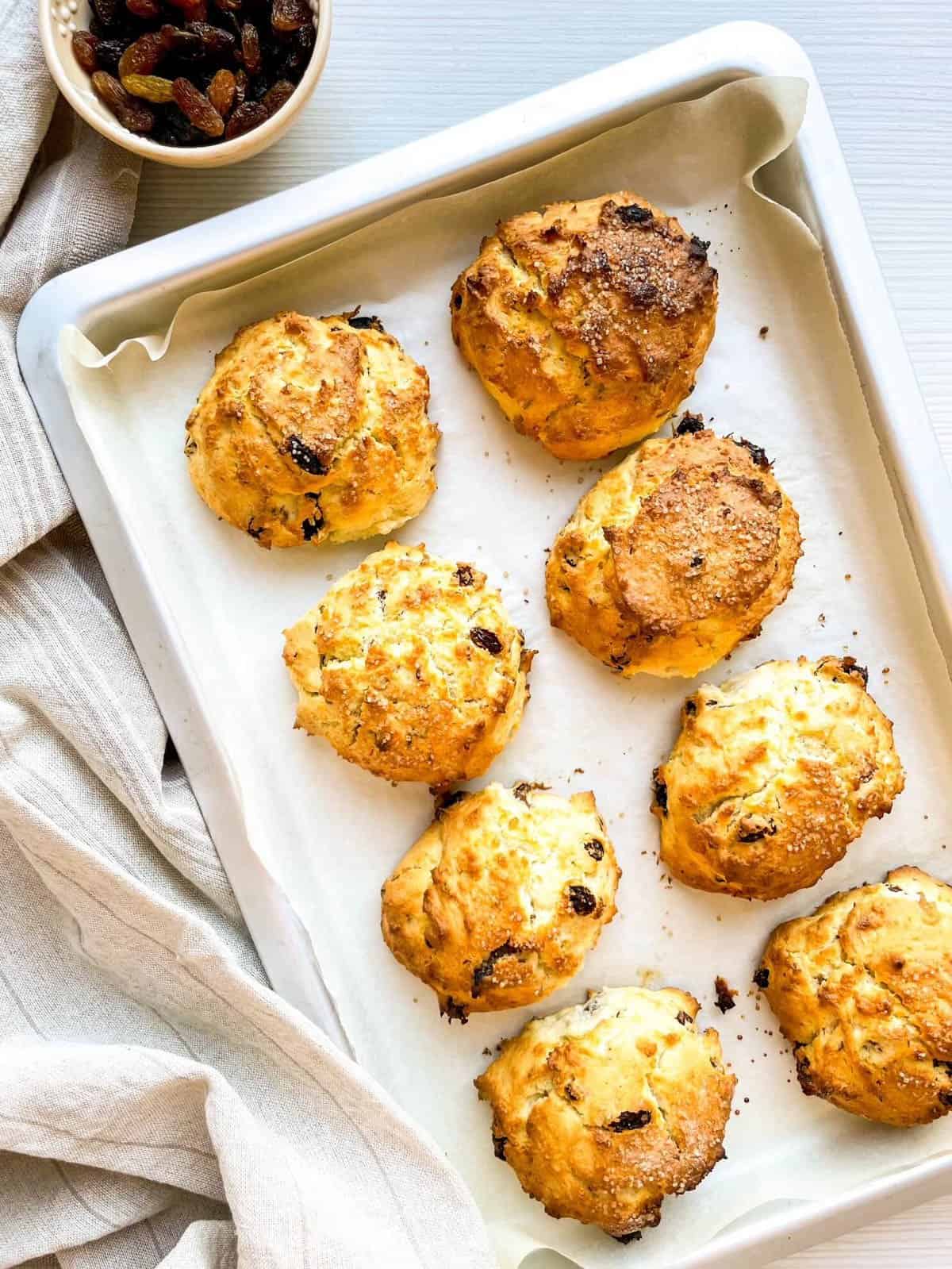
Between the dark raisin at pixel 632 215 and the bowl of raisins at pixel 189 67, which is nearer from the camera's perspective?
the bowl of raisins at pixel 189 67

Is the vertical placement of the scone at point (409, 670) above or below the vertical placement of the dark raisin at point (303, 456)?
below

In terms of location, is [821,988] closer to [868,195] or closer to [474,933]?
[474,933]

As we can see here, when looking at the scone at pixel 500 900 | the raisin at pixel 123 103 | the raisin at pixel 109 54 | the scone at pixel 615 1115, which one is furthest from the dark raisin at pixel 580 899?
the raisin at pixel 109 54

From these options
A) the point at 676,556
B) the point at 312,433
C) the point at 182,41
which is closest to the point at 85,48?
the point at 182,41

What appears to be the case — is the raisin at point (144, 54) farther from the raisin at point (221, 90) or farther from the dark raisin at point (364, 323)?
the dark raisin at point (364, 323)

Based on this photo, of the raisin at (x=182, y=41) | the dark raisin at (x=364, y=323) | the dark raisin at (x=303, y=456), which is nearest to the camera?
the raisin at (x=182, y=41)

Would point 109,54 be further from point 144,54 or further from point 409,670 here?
point 409,670

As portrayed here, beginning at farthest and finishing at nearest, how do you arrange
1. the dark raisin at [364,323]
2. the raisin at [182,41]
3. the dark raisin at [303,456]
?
the dark raisin at [364,323] < the dark raisin at [303,456] < the raisin at [182,41]

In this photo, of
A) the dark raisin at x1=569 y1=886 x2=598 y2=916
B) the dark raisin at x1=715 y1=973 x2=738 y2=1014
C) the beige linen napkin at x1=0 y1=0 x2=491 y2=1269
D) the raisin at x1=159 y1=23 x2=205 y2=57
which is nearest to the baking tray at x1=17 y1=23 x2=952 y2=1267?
the beige linen napkin at x1=0 y1=0 x2=491 y2=1269

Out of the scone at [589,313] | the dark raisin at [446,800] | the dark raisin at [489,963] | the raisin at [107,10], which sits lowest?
the dark raisin at [489,963]
